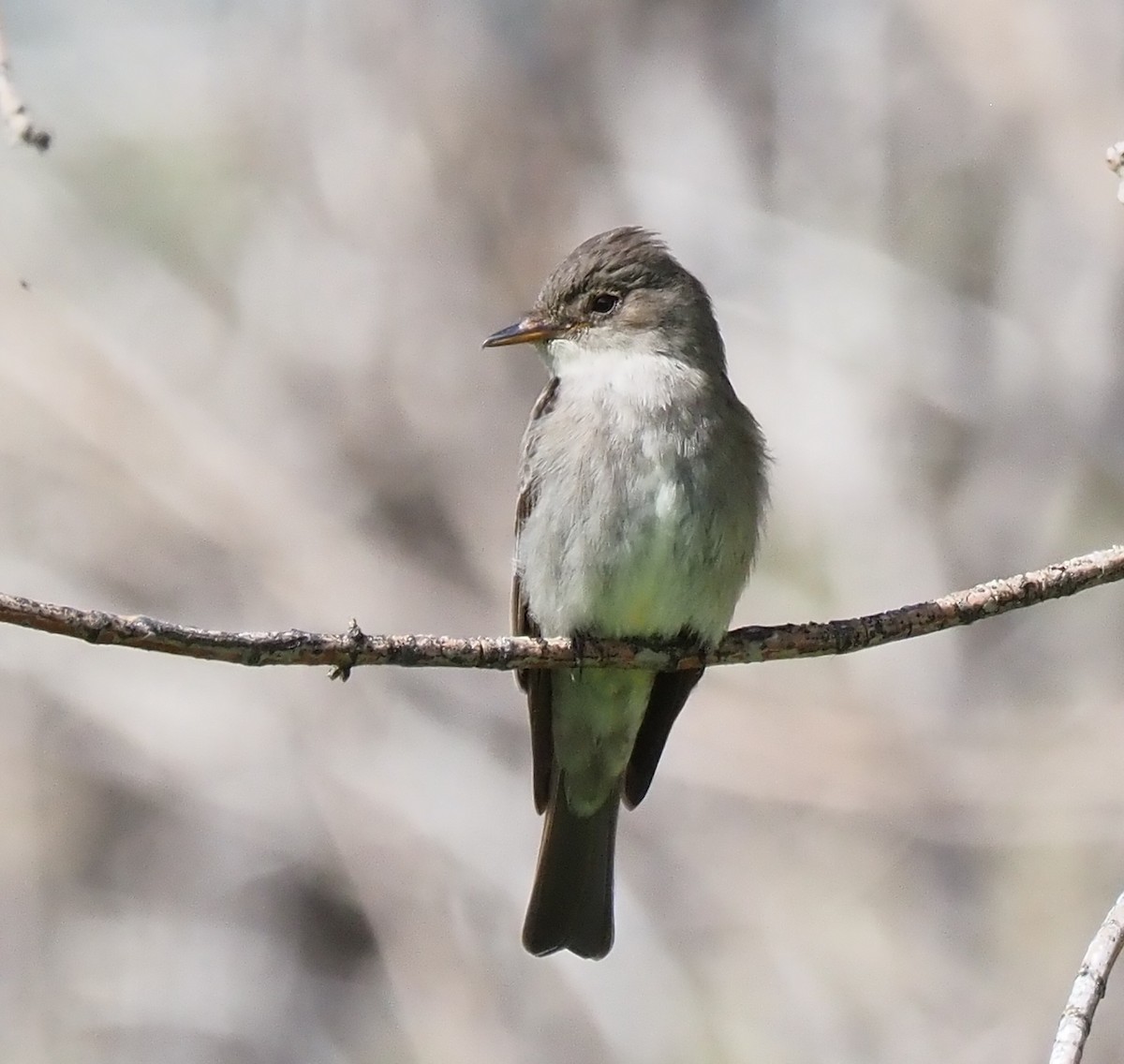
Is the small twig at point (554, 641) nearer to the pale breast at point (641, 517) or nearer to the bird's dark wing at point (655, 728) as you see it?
the pale breast at point (641, 517)

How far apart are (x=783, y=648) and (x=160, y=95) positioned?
578 centimetres

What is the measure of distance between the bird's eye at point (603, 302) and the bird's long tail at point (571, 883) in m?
1.40

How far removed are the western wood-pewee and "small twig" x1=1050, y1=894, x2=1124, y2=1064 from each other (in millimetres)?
1777

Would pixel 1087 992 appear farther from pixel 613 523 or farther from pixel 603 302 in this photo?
pixel 603 302

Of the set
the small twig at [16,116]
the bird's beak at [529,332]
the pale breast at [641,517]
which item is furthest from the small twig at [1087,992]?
the bird's beak at [529,332]

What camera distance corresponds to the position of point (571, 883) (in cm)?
529

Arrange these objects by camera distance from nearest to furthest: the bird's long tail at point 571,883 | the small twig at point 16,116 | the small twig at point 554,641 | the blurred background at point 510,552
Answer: the small twig at point 16,116 → the small twig at point 554,641 → the bird's long tail at point 571,883 → the blurred background at point 510,552

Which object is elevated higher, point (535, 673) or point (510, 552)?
point (510, 552)

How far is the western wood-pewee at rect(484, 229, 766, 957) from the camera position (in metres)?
4.42

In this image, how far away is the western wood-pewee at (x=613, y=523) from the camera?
4.42 meters

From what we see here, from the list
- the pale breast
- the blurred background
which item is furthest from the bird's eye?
the blurred background

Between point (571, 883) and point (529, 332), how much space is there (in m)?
1.63

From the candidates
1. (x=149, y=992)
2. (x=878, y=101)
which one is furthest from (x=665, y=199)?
(x=149, y=992)

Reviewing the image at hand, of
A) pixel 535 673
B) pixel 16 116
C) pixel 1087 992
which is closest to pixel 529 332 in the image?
pixel 535 673
